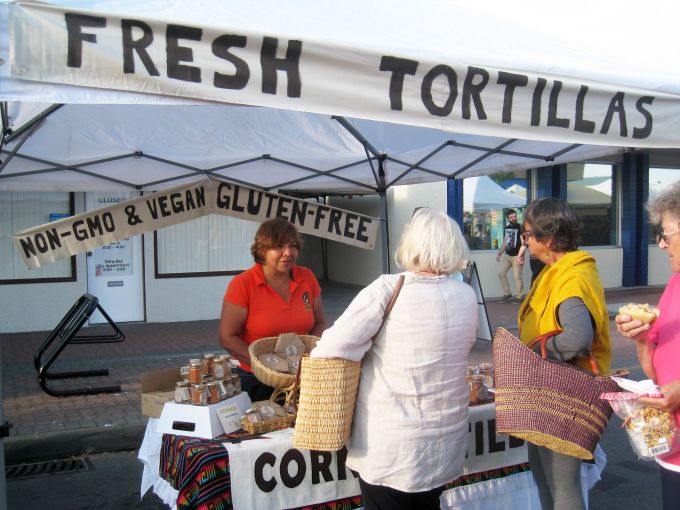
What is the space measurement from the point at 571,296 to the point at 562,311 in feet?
0.23

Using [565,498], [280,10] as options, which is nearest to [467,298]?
[565,498]

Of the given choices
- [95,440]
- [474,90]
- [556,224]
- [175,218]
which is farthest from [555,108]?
[95,440]

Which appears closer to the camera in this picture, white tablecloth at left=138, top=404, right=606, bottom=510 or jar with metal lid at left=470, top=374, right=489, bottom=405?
white tablecloth at left=138, top=404, right=606, bottom=510

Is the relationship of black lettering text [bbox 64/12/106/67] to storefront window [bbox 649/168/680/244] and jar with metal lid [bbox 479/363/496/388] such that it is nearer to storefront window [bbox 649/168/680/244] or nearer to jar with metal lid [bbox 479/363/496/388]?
jar with metal lid [bbox 479/363/496/388]

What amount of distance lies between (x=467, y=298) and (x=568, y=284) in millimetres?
464

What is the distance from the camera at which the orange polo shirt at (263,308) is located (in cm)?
375

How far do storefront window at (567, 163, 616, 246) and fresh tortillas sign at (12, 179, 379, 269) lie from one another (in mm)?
12156

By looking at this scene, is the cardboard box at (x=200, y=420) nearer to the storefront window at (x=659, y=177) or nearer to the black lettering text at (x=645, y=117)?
the black lettering text at (x=645, y=117)

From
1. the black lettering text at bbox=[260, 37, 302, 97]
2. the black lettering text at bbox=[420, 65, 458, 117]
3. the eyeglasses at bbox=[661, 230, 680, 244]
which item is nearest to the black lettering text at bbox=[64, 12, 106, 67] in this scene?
the black lettering text at bbox=[260, 37, 302, 97]

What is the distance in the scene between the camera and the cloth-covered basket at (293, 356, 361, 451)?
2490mm

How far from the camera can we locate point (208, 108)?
5.39 meters

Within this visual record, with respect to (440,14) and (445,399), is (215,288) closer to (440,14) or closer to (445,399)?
(440,14)

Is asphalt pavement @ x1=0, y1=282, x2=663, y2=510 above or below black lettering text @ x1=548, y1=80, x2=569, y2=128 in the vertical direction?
below

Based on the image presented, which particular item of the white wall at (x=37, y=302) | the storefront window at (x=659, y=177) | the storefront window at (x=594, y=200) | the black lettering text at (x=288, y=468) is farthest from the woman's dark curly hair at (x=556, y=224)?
the storefront window at (x=659, y=177)
